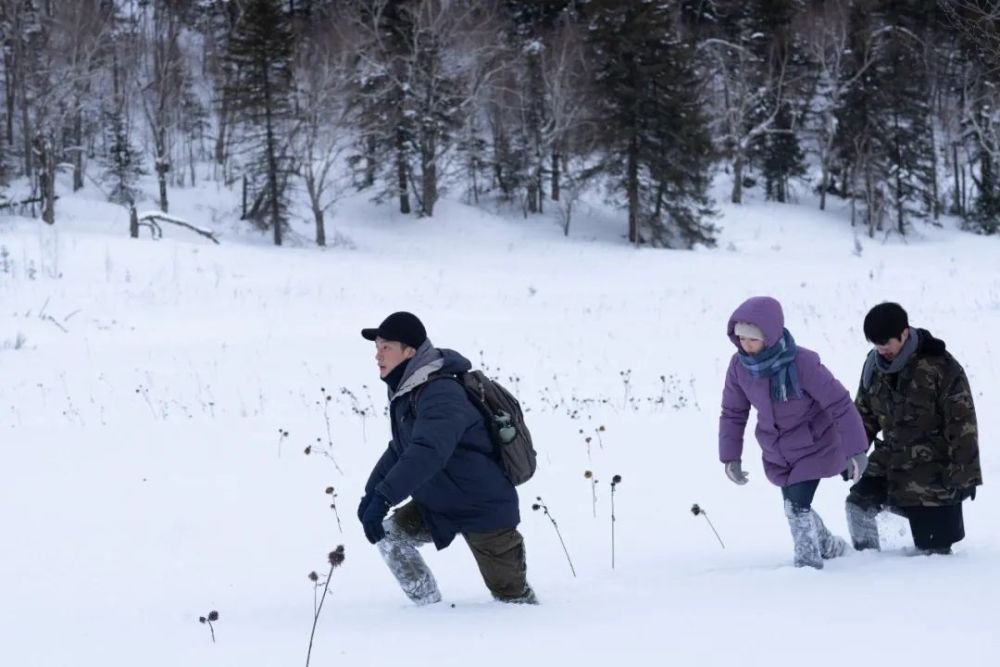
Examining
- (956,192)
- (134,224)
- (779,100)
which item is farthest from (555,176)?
(956,192)

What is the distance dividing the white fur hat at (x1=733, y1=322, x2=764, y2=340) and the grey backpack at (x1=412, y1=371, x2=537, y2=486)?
45.7 inches

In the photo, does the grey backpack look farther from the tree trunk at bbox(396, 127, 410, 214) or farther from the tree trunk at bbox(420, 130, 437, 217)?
the tree trunk at bbox(396, 127, 410, 214)

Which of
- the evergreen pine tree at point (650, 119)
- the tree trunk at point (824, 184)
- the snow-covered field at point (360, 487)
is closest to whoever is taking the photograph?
the snow-covered field at point (360, 487)

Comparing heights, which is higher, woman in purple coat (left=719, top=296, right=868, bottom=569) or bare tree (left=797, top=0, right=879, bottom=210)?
bare tree (left=797, top=0, right=879, bottom=210)

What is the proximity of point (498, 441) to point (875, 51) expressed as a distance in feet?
137

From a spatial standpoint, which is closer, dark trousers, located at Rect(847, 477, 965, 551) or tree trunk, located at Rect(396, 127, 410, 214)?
dark trousers, located at Rect(847, 477, 965, 551)

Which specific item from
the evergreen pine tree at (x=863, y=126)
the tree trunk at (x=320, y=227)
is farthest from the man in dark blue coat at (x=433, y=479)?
the evergreen pine tree at (x=863, y=126)

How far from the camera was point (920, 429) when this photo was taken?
4.59m

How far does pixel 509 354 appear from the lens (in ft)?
42.3

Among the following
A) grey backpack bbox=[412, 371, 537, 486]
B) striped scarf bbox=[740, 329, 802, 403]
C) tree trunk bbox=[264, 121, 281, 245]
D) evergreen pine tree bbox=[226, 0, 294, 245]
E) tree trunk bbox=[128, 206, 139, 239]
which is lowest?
grey backpack bbox=[412, 371, 537, 486]

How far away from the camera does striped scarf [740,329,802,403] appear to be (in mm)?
4277

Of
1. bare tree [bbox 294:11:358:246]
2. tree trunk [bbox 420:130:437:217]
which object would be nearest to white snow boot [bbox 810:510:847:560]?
bare tree [bbox 294:11:358:246]

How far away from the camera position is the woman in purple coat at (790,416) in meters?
4.27

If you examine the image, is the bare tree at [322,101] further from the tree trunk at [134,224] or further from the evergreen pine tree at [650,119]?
the evergreen pine tree at [650,119]
